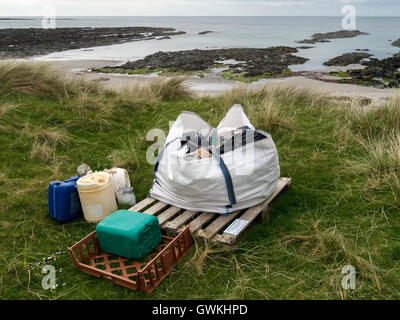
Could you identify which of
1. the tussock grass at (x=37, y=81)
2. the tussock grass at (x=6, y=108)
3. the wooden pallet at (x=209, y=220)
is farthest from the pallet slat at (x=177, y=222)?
the tussock grass at (x=37, y=81)

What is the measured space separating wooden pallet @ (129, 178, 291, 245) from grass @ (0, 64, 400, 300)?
118mm

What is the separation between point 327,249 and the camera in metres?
3.11

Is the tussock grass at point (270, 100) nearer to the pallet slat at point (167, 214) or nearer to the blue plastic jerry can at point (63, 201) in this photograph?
the pallet slat at point (167, 214)

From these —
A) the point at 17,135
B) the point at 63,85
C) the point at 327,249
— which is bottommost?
the point at 327,249

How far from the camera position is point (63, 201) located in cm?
379

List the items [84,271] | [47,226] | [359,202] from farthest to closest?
[359,202], [47,226], [84,271]

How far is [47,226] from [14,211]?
0.51 metres

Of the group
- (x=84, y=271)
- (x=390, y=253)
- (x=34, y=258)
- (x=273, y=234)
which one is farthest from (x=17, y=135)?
(x=390, y=253)

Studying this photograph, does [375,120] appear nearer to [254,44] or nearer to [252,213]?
[252,213]

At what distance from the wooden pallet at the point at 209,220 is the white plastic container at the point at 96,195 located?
312mm

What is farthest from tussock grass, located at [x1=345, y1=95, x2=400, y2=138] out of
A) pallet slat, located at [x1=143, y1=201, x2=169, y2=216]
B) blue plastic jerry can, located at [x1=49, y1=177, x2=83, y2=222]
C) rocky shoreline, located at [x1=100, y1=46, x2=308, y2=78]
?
rocky shoreline, located at [x1=100, y1=46, x2=308, y2=78]

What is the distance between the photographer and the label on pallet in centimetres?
331

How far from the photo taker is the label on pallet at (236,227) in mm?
3311
